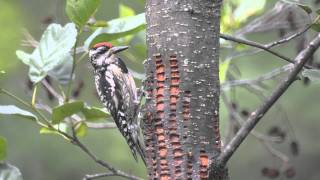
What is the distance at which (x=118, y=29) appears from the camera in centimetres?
270

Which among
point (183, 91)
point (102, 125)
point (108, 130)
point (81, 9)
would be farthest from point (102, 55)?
point (108, 130)

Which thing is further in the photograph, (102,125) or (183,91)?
(102,125)

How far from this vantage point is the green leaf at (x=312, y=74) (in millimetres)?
2090

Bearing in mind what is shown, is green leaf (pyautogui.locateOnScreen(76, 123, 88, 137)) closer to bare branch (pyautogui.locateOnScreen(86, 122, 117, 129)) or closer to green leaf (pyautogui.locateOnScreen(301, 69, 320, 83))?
bare branch (pyautogui.locateOnScreen(86, 122, 117, 129))

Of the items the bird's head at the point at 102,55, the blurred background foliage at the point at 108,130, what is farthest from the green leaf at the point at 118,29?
the blurred background foliage at the point at 108,130

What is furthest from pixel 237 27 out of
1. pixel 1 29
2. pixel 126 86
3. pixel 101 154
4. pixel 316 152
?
pixel 316 152

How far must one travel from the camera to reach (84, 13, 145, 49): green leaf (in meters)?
2.67

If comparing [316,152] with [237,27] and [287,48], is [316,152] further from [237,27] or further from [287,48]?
[237,27]

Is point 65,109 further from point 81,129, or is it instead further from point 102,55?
point 102,55

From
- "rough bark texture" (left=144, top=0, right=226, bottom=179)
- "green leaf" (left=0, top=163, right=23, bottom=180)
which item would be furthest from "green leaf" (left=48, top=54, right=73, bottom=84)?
"rough bark texture" (left=144, top=0, right=226, bottom=179)

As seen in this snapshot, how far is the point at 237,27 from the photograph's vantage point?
365cm

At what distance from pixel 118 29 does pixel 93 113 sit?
306mm

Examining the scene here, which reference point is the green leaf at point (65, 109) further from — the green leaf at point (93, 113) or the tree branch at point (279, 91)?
the tree branch at point (279, 91)

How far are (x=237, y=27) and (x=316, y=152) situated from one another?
12.9ft
